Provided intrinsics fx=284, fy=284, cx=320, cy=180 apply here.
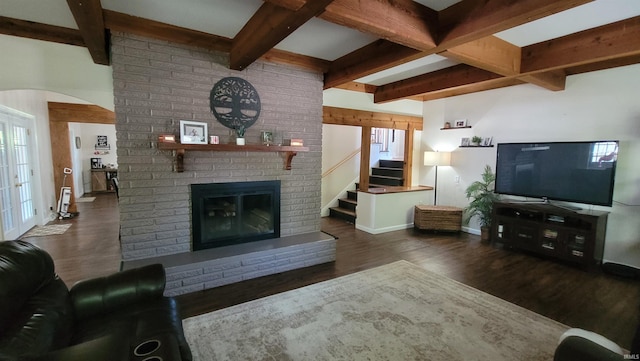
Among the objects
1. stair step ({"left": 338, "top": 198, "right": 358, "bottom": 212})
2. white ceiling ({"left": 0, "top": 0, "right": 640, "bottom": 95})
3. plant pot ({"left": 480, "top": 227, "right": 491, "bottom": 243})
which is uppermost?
white ceiling ({"left": 0, "top": 0, "right": 640, "bottom": 95})

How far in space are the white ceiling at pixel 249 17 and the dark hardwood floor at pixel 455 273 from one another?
8.51 feet

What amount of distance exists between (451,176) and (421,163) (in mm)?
726

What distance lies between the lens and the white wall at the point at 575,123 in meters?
3.56

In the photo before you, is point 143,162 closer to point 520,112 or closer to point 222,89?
point 222,89

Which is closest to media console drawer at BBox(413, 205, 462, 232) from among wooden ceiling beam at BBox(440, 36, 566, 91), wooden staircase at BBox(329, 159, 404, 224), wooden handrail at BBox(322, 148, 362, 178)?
wooden staircase at BBox(329, 159, 404, 224)

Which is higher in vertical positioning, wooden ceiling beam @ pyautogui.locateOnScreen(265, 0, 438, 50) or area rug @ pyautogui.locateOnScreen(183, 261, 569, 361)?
wooden ceiling beam @ pyautogui.locateOnScreen(265, 0, 438, 50)

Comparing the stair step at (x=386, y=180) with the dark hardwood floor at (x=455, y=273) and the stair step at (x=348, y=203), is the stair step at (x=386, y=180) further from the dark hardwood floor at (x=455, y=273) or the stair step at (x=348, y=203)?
the dark hardwood floor at (x=455, y=273)

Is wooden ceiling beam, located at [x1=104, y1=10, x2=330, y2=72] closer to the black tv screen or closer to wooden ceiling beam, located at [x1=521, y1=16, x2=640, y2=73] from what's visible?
wooden ceiling beam, located at [x1=521, y1=16, x2=640, y2=73]

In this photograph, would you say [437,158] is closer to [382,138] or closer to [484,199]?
[484,199]

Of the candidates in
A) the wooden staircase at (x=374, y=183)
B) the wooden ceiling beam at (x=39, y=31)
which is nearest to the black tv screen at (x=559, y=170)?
the wooden staircase at (x=374, y=183)

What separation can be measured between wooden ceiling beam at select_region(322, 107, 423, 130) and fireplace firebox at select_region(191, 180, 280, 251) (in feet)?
5.59

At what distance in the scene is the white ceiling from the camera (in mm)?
2264

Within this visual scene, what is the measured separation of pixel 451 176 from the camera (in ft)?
18.1

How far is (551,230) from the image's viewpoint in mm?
3861
